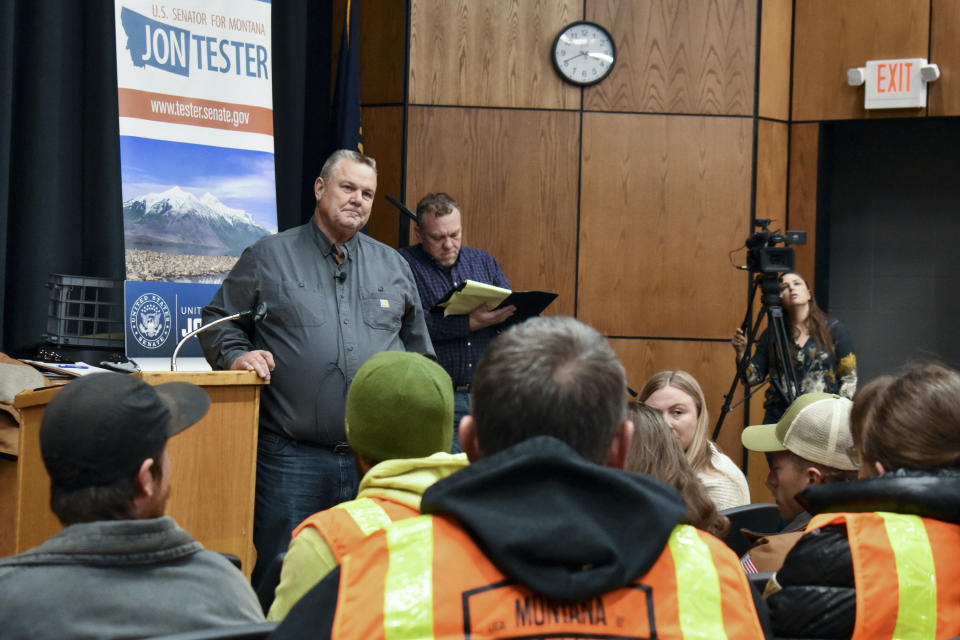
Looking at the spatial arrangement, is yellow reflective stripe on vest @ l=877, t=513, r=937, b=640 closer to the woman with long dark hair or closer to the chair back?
the chair back

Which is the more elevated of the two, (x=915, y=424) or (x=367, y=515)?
(x=915, y=424)

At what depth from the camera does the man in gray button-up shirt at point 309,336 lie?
9.40 ft

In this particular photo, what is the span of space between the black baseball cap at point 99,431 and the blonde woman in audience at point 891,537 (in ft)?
3.09

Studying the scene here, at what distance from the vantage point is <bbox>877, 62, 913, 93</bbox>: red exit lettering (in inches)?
225

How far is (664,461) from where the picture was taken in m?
2.05

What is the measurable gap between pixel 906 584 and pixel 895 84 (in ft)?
16.3

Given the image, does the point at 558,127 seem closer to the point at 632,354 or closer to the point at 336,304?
the point at 632,354

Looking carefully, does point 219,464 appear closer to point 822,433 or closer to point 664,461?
point 664,461

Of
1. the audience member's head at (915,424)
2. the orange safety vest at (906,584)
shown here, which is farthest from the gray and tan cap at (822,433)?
the orange safety vest at (906,584)

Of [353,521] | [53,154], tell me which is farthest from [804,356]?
[353,521]

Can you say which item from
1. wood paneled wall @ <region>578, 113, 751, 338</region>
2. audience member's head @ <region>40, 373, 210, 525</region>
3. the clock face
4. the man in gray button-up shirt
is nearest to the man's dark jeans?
the man in gray button-up shirt

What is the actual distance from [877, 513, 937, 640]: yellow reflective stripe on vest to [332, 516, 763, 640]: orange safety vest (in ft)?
1.94

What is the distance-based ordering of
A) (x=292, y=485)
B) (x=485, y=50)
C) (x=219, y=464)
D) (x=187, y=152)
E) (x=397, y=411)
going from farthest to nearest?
(x=485, y=50), (x=187, y=152), (x=292, y=485), (x=219, y=464), (x=397, y=411)

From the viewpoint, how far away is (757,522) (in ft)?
7.79
